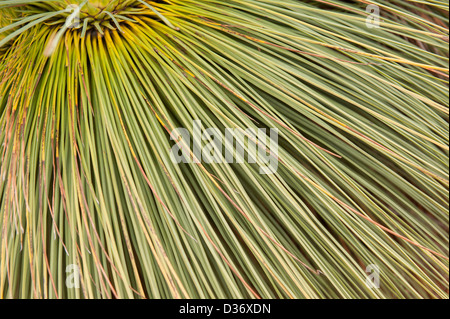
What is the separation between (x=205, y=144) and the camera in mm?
510

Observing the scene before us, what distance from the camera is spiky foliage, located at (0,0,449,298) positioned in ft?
1.63

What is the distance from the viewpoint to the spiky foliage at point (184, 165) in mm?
496

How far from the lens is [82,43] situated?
565mm

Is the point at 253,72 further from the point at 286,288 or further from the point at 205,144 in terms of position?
the point at 286,288

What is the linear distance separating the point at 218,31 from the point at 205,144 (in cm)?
20

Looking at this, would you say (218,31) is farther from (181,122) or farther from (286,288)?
(286,288)

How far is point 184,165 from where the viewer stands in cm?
54

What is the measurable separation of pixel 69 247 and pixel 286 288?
0.30m

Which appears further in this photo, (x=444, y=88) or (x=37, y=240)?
(x=444, y=88)

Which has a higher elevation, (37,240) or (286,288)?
(37,240)

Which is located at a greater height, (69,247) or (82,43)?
(82,43)

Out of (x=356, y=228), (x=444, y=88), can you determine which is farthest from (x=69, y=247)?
(x=444, y=88)
